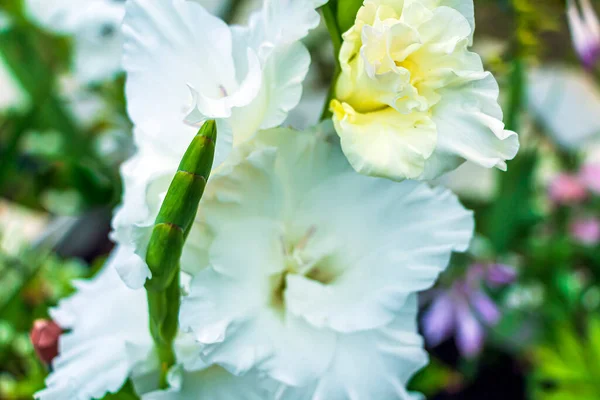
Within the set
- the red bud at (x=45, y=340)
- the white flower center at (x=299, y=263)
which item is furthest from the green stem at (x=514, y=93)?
the red bud at (x=45, y=340)

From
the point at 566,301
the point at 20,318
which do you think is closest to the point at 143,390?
the point at 20,318

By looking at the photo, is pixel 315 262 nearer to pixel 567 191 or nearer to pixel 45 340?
pixel 45 340

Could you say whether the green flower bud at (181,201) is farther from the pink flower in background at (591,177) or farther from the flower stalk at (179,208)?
the pink flower in background at (591,177)

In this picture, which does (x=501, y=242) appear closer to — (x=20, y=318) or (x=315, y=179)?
(x=315, y=179)

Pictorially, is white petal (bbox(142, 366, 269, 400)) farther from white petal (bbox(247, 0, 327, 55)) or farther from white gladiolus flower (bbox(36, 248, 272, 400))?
white petal (bbox(247, 0, 327, 55))

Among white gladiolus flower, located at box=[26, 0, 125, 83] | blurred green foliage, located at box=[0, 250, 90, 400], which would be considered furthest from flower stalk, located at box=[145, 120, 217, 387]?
white gladiolus flower, located at box=[26, 0, 125, 83]

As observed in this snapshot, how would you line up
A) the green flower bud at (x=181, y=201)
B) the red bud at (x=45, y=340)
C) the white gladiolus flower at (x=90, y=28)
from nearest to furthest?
the green flower bud at (x=181, y=201) → the red bud at (x=45, y=340) → the white gladiolus flower at (x=90, y=28)

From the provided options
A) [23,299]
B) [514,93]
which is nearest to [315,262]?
[514,93]
